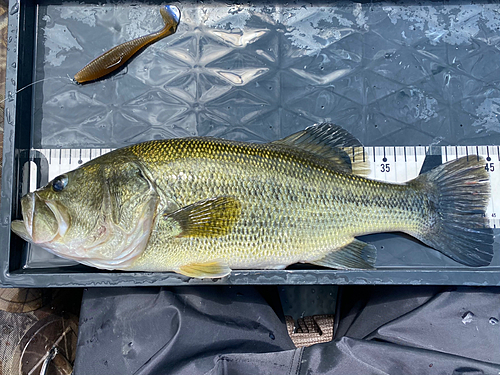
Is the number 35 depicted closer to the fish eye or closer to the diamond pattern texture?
the diamond pattern texture

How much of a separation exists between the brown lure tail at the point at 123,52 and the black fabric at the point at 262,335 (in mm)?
1256

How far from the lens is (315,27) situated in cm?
204

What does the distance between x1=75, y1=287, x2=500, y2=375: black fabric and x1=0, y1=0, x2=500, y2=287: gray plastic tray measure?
0.91 m

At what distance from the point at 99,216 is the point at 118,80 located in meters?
0.96

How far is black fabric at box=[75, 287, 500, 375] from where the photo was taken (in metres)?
1.58

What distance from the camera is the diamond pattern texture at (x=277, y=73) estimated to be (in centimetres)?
199

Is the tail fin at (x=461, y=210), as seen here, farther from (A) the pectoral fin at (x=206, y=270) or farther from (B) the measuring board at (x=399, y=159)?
(A) the pectoral fin at (x=206, y=270)

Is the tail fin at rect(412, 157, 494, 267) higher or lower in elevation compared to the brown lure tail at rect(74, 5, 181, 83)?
lower

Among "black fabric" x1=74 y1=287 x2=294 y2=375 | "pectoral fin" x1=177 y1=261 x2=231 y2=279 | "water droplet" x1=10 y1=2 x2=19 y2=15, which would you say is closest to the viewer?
"pectoral fin" x1=177 y1=261 x2=231 y2=279

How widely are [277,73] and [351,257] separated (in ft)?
3.80

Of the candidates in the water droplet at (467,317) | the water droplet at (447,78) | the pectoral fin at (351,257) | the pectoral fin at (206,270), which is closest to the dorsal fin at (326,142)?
the pectoral fin at (351,257)

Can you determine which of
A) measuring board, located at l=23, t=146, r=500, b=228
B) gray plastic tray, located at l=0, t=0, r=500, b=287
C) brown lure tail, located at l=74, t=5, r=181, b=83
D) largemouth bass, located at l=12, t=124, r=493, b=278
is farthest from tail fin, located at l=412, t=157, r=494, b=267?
brown lure tail, located at l=74, t=5, r=181, b=83

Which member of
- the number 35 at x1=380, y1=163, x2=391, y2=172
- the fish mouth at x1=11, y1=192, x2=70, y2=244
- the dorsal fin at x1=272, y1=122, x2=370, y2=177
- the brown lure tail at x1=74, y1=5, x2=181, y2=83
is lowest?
the fish mouth at x1=11, y1=192, x2=70, y2=244

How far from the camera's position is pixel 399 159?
1.95 m
